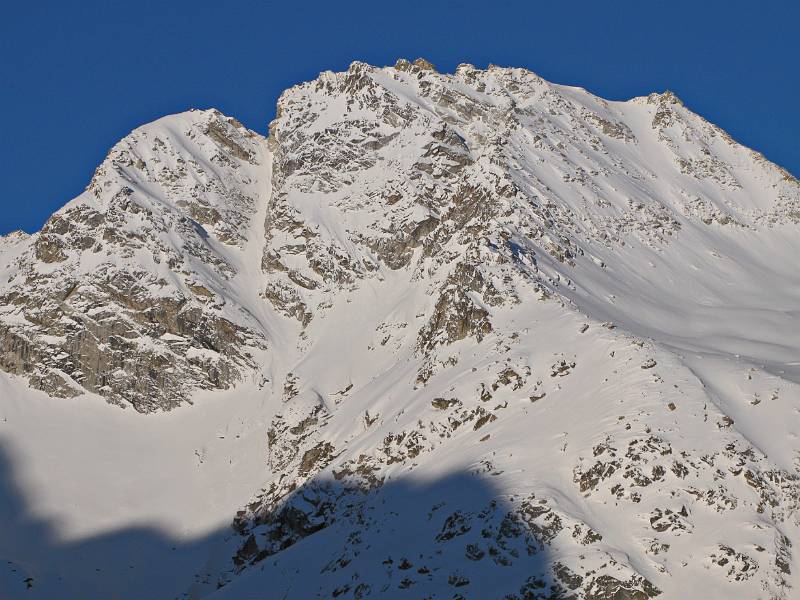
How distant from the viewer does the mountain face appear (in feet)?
205

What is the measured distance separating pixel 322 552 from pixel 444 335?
21.9 meters

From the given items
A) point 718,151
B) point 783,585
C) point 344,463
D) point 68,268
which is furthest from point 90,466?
point 718,151

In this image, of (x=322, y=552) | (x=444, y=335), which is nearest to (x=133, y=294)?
(x=444, y=335)

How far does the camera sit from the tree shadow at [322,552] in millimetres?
61344

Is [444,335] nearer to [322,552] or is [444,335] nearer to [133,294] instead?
[322,552]

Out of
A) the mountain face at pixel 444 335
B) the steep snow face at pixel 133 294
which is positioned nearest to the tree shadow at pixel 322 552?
the mountain face at pixel 444 335

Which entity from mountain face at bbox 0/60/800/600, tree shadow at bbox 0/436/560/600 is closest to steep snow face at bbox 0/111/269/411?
mountain face at bbox 0/60/800/600

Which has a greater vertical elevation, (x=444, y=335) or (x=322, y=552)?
(x=444, y=335)

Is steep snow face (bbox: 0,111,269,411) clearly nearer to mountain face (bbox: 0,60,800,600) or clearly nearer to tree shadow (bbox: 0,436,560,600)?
mountain face (bbox: 0,60,800,600)

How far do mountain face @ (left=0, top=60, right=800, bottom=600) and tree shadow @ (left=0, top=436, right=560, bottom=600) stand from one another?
0.78 feet

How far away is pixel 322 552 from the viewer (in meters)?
71.8

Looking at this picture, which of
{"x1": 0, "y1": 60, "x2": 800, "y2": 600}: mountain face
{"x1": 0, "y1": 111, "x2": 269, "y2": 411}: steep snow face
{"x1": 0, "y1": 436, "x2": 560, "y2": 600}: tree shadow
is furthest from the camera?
{"x1": 0, "y1": 111, "x2": 269, "y2": 411}: steep snow face

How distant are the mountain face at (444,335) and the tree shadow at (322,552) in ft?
0.78

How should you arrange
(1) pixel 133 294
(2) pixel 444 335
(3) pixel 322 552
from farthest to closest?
(1) pixel 133 294, (2) pixel 444 335, (3) pixel 322 552
